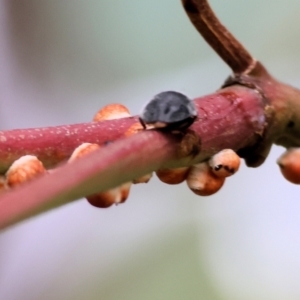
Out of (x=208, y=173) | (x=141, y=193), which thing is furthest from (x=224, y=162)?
(x=141, y=193)

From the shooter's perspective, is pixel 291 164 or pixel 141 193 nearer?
pixel 291 164

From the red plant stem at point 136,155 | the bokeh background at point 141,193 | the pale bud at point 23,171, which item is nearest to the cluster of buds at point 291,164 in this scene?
the red plant stem at point 136,155

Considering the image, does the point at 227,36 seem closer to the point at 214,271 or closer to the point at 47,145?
the point at 47,145

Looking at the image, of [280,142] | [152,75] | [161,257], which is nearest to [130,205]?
[161,257]

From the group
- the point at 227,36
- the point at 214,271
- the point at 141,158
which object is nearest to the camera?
the point at 141,158

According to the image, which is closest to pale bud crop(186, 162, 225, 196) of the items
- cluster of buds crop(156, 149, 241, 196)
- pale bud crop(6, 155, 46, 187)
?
cluster of buds crop(156, 149, 241, 196)

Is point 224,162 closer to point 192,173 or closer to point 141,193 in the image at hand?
point 192,173

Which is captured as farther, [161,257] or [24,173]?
[161,257]
